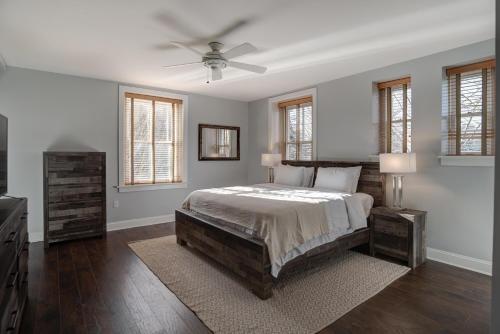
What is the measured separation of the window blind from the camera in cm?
474

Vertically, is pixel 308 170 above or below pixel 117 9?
below

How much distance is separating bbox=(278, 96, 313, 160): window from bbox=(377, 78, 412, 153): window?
4.22 feet

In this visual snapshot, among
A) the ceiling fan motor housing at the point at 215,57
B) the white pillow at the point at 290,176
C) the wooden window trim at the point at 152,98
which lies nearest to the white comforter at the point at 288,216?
the white pillow at the point at 290,176

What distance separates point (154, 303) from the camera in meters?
2.30

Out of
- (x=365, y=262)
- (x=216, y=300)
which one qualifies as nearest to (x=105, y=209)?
(x=216, y=300)

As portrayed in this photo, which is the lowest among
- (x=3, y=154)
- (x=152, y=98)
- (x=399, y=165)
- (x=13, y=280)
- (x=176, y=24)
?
(x=13, y=280)

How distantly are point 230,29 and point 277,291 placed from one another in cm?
256

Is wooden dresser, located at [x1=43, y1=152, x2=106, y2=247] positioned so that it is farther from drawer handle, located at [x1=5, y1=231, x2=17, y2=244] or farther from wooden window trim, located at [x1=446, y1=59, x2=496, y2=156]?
wooden window trim, located at [x1=446, y1=59, x2=496, y2=156]

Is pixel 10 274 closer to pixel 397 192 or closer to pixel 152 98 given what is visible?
pixel 152 98

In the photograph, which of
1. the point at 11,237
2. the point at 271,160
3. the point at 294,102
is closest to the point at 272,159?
the point at 271,160

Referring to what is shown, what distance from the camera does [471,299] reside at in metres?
Answer: 2.39

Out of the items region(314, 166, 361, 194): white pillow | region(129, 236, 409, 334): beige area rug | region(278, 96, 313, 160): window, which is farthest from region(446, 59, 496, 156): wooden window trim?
region(278, 96, 313, 160): window

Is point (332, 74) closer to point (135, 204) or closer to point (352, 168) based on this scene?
point (352, 168)

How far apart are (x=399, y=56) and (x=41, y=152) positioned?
5.08 meters
